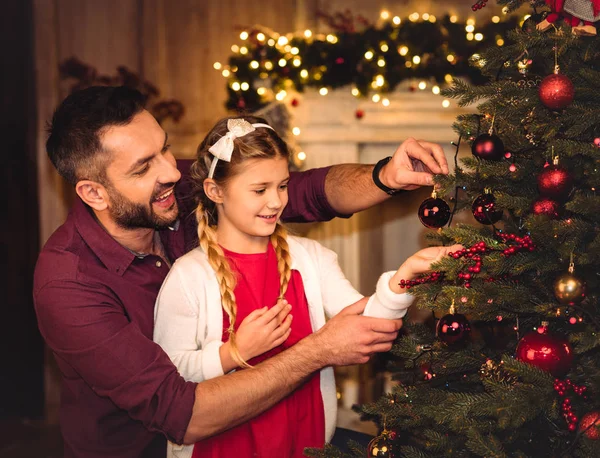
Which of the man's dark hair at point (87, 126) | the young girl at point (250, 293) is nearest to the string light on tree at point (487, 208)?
the young girl at point (250, 293)

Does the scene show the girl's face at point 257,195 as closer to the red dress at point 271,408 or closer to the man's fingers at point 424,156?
the red dress at point 271,408

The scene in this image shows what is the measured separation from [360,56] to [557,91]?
212 cm

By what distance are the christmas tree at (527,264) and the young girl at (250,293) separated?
32cm

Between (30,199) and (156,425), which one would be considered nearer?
(156,425)

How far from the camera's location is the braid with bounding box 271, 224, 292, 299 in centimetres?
194

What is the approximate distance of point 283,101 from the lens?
3.47 m


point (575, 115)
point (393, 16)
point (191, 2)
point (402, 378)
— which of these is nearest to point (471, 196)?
point (575, 115)

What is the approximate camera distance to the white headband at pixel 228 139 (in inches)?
74.7

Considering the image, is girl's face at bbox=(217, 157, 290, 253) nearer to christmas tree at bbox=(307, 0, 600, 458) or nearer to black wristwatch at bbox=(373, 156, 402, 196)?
black wristwatch at bbox=(373, 156, 402, 196)

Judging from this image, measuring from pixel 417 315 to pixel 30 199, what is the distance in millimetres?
2426

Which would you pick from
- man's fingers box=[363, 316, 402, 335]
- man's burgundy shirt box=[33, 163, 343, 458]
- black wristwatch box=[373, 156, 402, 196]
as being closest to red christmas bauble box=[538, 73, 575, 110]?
man's fingers box=[363, 316, 402, 335]

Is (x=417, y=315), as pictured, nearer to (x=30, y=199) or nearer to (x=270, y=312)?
(x=270, y=312)

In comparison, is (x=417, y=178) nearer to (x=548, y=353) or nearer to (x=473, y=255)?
(x=473, y=255)

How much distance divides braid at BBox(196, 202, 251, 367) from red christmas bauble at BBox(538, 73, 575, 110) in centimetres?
100
